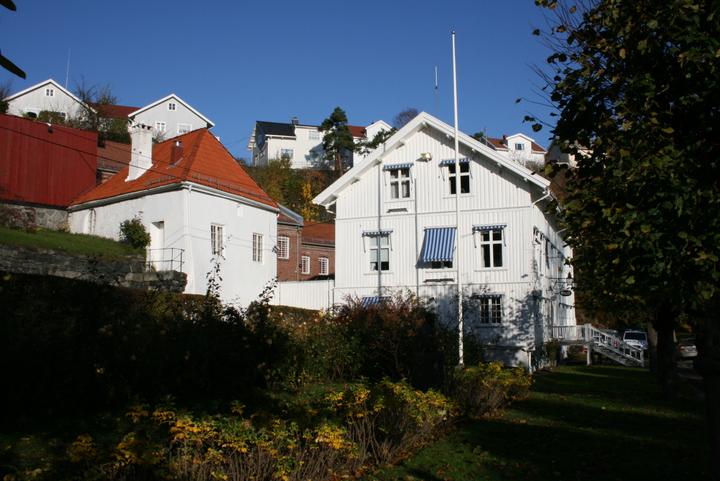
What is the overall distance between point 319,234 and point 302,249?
3.05 meters

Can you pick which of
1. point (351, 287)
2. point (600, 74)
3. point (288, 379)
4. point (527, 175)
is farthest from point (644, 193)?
point (351, 287)

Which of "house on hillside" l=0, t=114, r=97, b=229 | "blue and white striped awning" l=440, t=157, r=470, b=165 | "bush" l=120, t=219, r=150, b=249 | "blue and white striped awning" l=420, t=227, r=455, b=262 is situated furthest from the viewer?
"house on hillside" l=0, t=114, r=97, b=229

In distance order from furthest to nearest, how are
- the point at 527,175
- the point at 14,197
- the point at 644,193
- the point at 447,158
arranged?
the point at 14,197 < the point at 447,158 < the point at 527,175 < the point at 644,193

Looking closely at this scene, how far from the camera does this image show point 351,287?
33.8 metres

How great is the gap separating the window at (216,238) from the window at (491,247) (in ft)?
41.1

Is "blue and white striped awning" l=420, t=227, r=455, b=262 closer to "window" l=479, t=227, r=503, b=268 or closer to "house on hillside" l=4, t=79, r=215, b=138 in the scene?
"window" l=479, t=227, r=503, b=268

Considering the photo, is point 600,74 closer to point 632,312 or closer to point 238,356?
point 238,356

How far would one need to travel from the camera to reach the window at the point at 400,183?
33.8 meters

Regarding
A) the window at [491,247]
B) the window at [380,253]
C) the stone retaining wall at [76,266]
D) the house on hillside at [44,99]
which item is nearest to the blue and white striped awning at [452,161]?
the window at [491,247]

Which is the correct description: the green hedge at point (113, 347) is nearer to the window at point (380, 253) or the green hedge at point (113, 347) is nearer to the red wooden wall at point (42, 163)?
the window at point (380, 253)

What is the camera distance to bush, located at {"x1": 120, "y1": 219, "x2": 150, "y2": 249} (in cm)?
3303

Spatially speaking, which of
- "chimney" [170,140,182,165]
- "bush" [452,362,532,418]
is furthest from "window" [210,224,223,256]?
"bush" [452,362,532,418]

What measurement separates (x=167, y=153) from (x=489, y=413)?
1093 inches

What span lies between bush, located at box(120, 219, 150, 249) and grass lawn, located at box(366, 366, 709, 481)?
2141 centimetres
